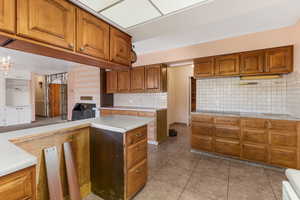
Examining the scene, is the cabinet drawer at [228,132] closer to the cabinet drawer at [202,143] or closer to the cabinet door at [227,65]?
the cabinet drawer at [202,143]

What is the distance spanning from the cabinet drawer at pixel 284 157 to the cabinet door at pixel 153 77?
267cm

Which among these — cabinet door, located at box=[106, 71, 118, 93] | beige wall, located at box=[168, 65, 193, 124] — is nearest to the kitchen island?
cabinet door, located at box=[106, 71, 118, 93]

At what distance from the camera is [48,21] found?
1169 mm

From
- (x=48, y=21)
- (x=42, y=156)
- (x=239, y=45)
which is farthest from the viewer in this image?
(x=239, y=45)

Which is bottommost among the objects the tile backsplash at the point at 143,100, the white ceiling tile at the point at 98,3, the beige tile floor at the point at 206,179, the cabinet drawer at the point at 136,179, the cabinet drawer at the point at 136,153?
the beige tile floor at the point at 206,179

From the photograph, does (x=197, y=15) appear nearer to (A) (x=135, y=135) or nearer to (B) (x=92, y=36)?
(B) (x=92, y=36)

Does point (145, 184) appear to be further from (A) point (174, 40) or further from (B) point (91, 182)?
(A) point (174, 40)

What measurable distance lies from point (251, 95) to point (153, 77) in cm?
232

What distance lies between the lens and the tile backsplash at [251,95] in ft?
8.11

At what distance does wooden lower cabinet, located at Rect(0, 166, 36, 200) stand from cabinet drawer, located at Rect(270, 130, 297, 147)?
3.17 m

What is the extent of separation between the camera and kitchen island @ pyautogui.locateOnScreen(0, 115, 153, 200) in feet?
2.47

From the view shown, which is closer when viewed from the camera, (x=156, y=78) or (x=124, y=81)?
(x=156, y=78)

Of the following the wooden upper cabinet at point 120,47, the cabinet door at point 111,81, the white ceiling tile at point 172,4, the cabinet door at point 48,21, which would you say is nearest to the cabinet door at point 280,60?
the white ceiling tile at point 172,4

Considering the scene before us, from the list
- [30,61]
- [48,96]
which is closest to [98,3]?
[30,61]
